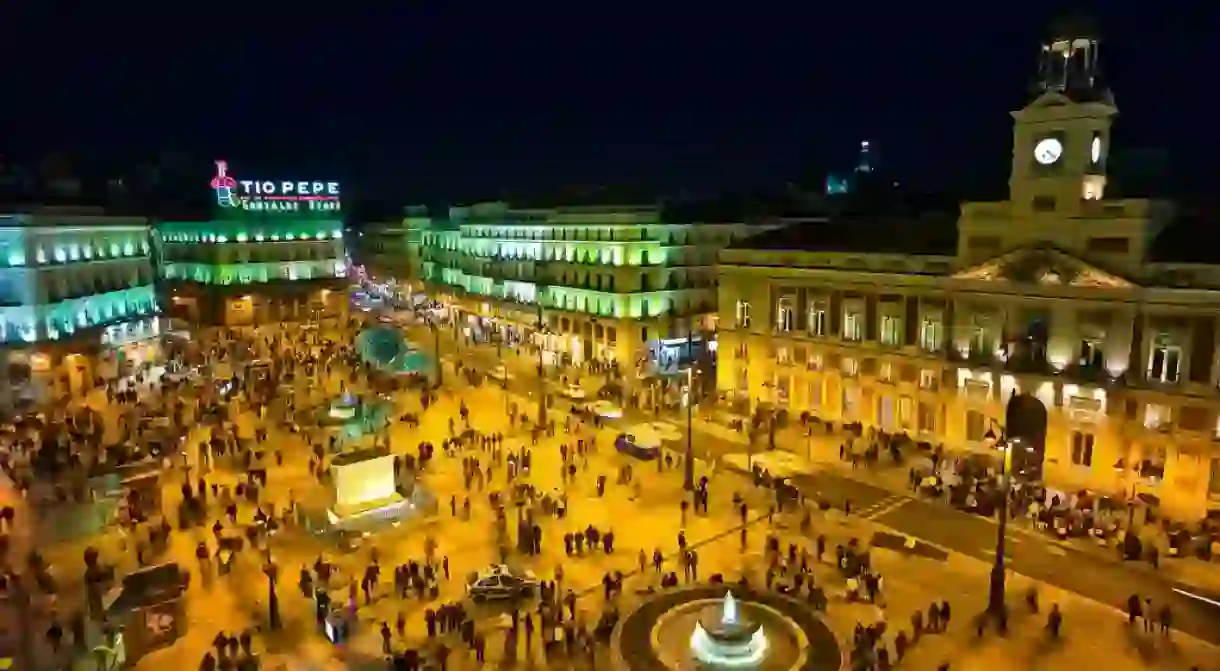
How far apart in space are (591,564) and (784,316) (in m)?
28.2

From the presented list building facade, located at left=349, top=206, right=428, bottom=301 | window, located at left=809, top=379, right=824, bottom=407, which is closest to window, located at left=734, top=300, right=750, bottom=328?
window, located at left=809, top=379, right=824, bottom=407

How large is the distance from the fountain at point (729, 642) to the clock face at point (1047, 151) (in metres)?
29.5

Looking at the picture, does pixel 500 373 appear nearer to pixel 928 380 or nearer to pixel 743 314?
pixel 743 314

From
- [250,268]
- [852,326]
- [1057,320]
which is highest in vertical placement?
[1057,320]

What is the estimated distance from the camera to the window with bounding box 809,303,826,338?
5250 cm

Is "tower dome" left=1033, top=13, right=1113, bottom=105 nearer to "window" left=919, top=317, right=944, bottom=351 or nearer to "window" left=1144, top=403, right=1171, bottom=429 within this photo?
"window" left=919, top=317, right=944, bottom=351

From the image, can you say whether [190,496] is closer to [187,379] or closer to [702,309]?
[187,379]

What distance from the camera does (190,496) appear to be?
3719 centimetres

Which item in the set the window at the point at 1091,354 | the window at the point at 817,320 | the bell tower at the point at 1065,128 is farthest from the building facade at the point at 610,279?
the window at the point at 1091,354

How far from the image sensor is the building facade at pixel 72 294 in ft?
195

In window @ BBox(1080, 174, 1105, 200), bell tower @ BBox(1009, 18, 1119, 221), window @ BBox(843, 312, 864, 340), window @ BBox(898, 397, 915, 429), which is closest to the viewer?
bell tower @ BBox(1009, 18, 1119, 221)

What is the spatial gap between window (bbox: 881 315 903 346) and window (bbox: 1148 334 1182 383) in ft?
42.9

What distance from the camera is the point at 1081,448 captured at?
40844 millimetres

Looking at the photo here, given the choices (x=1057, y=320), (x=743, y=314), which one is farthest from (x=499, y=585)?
(x=743, y=314)
